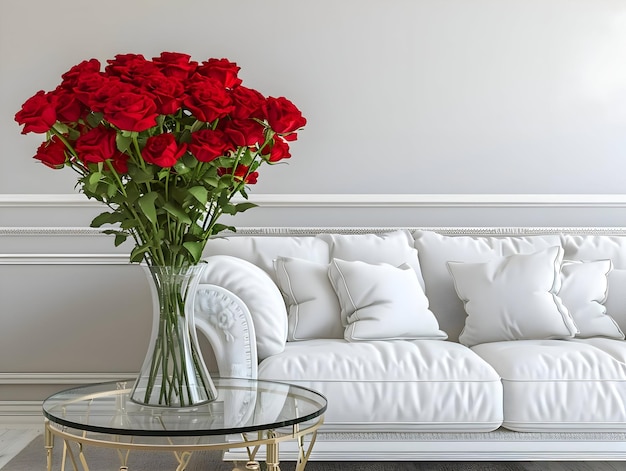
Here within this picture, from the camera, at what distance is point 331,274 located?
8.91ft

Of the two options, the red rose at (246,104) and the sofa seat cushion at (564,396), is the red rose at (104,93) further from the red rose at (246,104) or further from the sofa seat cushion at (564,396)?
the sofa seat cushion at (564,396)

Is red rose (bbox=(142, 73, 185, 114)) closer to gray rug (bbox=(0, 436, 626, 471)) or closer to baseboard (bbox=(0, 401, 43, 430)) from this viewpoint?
gray rug (bbox=(0, 436, 626, 471))

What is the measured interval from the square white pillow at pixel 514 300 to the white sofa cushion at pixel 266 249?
565mm

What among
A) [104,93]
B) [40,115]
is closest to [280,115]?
[104,93]

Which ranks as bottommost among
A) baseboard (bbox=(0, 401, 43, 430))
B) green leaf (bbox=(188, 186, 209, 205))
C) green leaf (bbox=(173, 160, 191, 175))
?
baseboard (bbox=(0, 401, 43, 430))

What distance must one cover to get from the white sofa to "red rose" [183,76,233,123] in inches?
36.3

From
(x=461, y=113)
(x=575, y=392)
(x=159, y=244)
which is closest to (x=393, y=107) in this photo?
(x=461, y=113)

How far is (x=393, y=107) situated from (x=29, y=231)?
1709mm

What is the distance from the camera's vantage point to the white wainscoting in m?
3.27

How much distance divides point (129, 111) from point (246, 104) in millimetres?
245

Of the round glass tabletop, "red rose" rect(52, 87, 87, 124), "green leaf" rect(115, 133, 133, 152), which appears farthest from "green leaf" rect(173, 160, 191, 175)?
the round glass tabletop

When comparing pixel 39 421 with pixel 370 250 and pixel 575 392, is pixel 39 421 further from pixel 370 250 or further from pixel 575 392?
pixel 575 392

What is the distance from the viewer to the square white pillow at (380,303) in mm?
2590

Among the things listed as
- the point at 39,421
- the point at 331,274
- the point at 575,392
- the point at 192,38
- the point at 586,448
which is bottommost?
the point at 39,421
